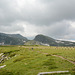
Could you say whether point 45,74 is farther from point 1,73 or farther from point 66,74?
point 1,73

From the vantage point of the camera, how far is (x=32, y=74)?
2680 centimetres

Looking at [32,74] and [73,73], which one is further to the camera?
[32,74]

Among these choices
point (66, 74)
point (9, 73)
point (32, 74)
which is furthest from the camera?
point (9, 73)

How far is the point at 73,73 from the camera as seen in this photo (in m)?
24.5

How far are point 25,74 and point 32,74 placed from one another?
8.84 feet

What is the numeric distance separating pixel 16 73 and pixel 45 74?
10.6 m

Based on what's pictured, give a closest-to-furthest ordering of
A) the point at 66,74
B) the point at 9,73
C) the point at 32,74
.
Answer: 1. the point at 66,74
2. the point at 32,74
3. the point at 9,73

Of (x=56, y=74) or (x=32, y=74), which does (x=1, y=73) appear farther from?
(x=56, y=74)

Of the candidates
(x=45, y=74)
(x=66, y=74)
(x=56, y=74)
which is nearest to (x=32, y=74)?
(x=45, y=74)

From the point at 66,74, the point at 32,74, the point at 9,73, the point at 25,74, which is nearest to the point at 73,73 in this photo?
the point at 66,74

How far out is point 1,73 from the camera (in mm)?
29312

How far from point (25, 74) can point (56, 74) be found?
10122mm

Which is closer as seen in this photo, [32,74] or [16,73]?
[32,74]

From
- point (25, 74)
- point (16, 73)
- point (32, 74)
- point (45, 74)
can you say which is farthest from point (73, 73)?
point (16, 73)
